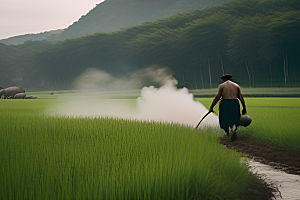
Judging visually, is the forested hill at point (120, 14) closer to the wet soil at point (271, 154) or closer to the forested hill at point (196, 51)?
the forested hill at point (196, 51)

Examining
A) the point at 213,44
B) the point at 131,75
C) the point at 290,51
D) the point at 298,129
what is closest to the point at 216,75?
the point at 213,44

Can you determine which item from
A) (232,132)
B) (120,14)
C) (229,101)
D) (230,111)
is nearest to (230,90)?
(229,101)

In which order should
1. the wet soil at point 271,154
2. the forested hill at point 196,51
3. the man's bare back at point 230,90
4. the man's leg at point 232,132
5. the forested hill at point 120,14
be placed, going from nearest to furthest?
the wet soil at point 271,154, the man's bare back at point 230,90, the man's leg at point 232,132, the forested hill at point 196,51, the forested hill at point 120,14

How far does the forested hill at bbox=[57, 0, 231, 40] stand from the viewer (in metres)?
162

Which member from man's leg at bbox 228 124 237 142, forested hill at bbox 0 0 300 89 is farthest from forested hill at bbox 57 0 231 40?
man's leg at bbox 228 124 237 142

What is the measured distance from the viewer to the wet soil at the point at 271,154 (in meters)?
5.66

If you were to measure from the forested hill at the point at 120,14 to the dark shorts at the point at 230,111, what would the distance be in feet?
500

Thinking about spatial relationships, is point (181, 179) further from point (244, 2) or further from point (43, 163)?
point (244, 2)

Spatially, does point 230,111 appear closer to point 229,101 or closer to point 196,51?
point 229,101

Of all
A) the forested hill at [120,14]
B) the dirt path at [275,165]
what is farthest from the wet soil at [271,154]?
the forested hill at [120,14]

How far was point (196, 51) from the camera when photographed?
2504 inches

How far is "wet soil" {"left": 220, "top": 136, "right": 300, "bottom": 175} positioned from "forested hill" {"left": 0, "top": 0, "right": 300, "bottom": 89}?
36.2 metres

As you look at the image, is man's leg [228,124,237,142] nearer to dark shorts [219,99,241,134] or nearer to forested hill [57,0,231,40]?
dark shorts [219,99,241,134]

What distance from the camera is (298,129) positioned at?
727 centimetres
